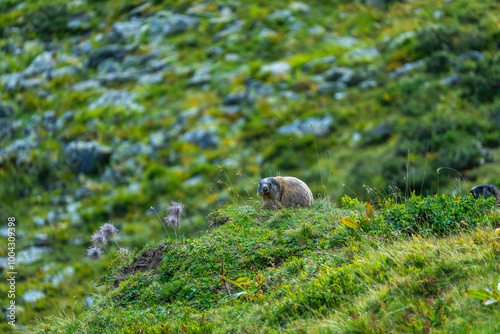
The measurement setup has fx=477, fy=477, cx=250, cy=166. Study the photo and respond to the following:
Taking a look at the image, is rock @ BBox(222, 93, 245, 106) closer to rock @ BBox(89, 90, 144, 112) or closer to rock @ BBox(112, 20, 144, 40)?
rock @ BBox(89, 90, 144, 112)

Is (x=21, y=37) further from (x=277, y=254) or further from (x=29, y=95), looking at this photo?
(x=277, y=254)

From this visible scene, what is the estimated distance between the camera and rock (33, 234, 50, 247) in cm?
1684

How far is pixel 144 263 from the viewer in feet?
25.8

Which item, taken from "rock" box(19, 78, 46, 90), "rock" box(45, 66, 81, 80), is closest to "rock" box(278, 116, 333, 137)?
"rock" box(45, 66, 81, 80)

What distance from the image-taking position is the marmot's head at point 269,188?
8.67 m

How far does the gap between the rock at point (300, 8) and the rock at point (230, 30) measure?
3.05 meters

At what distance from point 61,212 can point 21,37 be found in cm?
1685

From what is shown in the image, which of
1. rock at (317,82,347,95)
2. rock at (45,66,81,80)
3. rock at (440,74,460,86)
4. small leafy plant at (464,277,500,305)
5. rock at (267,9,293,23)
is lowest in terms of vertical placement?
rock at (317,82,347,95)

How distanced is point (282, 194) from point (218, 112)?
12.7 m

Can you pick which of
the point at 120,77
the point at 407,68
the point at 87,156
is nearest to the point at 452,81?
the point at 407,68

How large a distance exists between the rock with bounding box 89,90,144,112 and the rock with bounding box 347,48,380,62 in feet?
33.4

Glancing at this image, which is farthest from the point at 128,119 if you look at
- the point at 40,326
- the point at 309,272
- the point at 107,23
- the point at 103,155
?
the point at 309,272

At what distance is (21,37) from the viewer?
3012 centimetres

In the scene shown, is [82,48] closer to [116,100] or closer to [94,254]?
[116,100]
